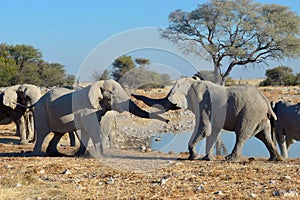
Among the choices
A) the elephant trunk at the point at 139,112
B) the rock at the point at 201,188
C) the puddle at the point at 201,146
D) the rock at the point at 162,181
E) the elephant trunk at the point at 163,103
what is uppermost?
the elephant trunk at the point at 163,103

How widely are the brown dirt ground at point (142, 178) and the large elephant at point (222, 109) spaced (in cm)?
58

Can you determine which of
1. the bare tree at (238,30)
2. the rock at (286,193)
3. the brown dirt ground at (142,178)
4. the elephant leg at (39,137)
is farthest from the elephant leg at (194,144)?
the bare tree at (238,30)

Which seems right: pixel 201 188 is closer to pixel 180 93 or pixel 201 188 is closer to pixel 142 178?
pixel 142 178

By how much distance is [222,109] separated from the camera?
1042cm

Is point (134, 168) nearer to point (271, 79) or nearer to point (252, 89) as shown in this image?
point (252, 89)

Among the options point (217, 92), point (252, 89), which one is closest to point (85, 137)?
point (217, 92)

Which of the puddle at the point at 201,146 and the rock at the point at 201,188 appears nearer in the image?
the rock at the point at 201,188

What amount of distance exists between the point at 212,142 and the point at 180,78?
159 centimetres

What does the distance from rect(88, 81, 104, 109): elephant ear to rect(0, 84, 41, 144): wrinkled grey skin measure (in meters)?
5.55

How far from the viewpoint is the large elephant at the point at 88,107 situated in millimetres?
10641

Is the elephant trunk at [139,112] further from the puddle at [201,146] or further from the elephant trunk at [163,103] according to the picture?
the puddle at [201,146]

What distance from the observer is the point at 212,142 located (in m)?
10.7

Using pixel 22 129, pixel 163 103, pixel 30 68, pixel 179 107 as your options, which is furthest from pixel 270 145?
pixel 30 68

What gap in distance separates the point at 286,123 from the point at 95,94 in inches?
201
